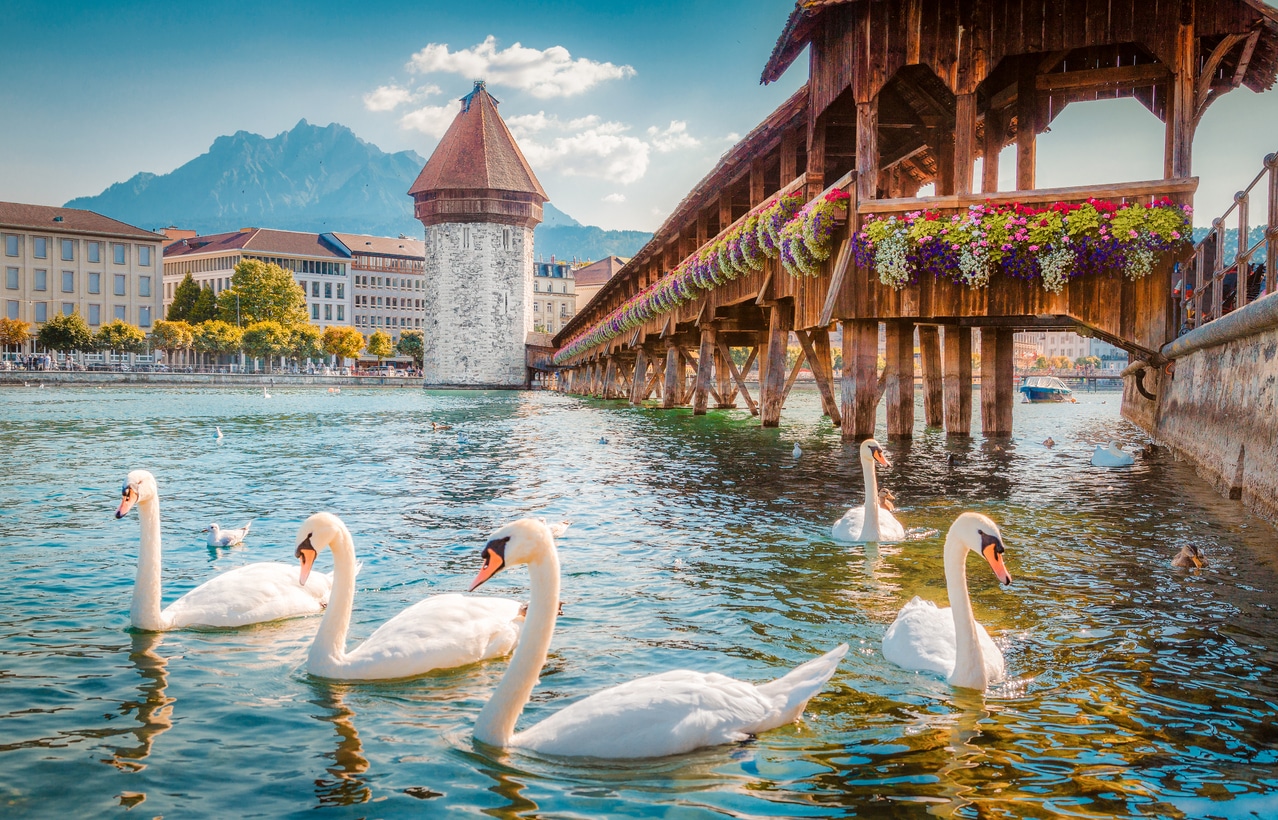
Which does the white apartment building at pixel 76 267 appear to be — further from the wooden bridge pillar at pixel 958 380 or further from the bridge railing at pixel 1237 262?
the bridge railing at pixel 1237 262

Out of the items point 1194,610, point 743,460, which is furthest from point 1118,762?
point 743,460

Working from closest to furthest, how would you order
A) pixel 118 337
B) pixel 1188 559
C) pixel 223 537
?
pixel 1188 559, pixel 223 537, pixel 118 337

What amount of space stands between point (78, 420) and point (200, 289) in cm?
8457

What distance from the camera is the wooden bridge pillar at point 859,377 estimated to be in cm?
1680

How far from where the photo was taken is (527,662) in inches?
163

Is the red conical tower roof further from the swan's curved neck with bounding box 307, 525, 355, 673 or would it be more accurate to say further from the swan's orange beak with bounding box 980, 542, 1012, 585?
the swan's orange beak with bounding box 980, 542, 1012, 585

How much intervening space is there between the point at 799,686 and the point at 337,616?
2.32 m

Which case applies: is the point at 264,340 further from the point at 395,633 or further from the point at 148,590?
the point at 395,633

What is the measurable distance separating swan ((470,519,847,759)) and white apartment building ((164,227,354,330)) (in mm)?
115413

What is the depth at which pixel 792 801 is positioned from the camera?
3654 mm

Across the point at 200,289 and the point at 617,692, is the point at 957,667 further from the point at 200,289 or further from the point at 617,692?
the point at 200,289

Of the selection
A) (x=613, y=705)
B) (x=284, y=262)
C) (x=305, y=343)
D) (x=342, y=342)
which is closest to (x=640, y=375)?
(x=613, y=705)

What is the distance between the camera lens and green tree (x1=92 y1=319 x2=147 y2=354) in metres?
87.4

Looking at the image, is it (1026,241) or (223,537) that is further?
(1026,241)
